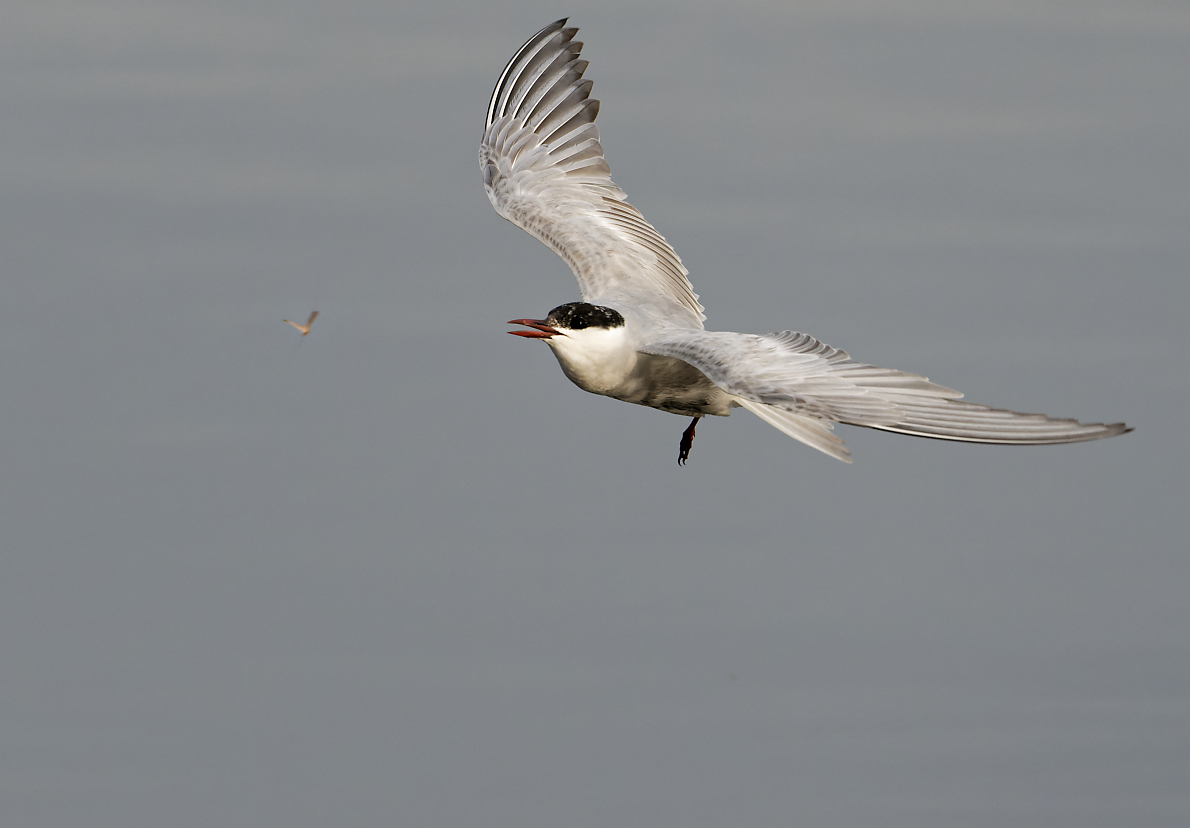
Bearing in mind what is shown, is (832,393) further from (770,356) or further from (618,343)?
(618,343)

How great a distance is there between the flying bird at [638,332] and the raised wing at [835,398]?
2 cm

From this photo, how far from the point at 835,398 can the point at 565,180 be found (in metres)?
9.29

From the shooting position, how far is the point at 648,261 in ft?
69.1

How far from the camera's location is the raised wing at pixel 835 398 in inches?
510

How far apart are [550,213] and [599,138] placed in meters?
2.04

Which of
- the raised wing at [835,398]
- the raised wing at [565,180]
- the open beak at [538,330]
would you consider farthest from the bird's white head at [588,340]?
the raised wing at [565,180]

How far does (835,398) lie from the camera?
1429cm

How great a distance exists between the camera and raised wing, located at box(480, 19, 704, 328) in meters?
20.8

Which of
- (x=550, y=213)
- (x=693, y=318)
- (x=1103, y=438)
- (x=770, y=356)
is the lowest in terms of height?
(x=1103, y=438)

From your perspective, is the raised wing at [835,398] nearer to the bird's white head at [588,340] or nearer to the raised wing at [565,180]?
the bird's white head at [588,340]

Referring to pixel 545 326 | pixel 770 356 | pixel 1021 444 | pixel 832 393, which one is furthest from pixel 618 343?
pixel 1021 444

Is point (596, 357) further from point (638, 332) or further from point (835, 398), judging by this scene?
point (835, 398)

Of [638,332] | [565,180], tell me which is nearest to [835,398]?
[638,332]

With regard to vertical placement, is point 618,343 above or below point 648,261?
below
